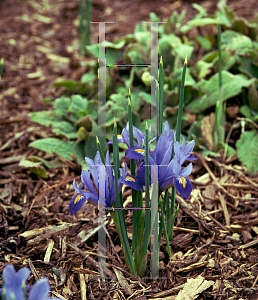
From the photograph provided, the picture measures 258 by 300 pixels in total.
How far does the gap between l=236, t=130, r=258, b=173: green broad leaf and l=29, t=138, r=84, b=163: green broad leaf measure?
1.10 m

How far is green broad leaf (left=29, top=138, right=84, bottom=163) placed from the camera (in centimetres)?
255

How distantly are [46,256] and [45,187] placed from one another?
618 millimetres

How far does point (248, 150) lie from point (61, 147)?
4.27 feet

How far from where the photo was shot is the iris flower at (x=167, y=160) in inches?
57.9

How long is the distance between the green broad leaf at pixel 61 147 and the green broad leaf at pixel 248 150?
110cm

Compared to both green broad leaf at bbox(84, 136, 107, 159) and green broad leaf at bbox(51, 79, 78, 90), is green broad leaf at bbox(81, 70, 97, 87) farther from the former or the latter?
green broad leaf at bbox(84, 136, 107, 159)

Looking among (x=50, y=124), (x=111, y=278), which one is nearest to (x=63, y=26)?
(x=50, y=124)

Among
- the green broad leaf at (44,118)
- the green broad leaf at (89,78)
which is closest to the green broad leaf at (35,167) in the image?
the green broad leaf at (44,118)

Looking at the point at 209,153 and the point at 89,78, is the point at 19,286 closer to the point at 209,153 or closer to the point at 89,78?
the point at 209,153

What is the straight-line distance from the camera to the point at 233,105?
2947 millimetres

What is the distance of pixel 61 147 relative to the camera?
2.61 m

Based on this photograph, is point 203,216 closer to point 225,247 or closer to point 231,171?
point 225,247

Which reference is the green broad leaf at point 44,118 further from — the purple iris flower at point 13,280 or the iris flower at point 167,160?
the purple iris flower at point 13,280

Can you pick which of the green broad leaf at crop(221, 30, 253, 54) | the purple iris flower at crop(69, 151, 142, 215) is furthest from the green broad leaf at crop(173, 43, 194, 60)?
the purple iris flower at crop(69, 151, 142, 215)
